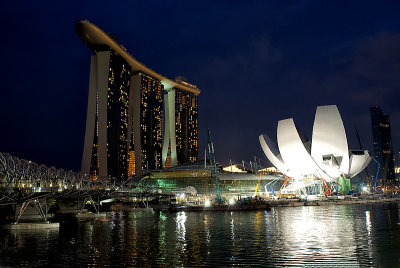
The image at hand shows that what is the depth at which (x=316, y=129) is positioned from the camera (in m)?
68.9

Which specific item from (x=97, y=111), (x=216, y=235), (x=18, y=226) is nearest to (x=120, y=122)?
(x=97, y=111)

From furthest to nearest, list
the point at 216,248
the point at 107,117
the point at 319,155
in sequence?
the point at 107,117
the point at 319,155
the point at 216,248

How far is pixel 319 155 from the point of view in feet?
238

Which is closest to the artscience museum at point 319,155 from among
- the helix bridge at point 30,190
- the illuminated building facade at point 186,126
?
the helix bridge at point 30,190

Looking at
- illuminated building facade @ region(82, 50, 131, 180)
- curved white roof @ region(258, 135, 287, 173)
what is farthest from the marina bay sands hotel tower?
curved white roof @ region(258, 135, 287, 173)

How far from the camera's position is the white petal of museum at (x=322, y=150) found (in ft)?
223

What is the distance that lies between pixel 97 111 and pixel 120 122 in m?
13.0

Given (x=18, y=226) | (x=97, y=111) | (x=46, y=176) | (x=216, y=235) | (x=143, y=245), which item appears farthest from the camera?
(x=97, y=111)

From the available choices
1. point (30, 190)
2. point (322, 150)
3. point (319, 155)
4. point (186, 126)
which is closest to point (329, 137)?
point (322, 150)

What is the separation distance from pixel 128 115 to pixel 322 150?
74870mm

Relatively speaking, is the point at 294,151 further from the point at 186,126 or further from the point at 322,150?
the point at 186,126

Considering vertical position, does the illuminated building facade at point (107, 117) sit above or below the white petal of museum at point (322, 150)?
above

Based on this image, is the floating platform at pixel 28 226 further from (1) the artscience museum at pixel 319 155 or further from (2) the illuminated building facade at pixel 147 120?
(2) the illuminated building facade at pixel 147 120

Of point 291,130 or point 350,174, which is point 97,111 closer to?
point 291,130
